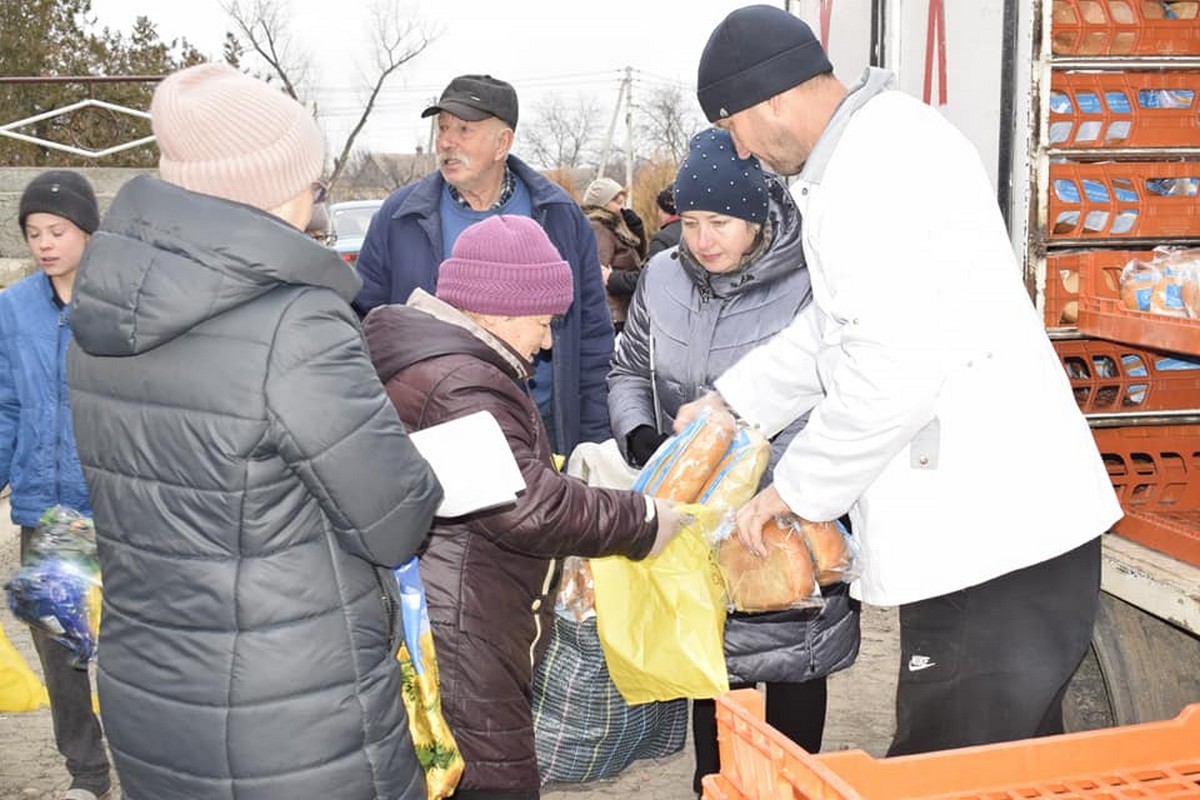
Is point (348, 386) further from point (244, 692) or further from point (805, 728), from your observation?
point (805, 728)

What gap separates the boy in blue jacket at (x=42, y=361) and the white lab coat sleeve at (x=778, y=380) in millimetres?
1961

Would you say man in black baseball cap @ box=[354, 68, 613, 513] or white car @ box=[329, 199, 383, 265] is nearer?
man in black baseball cap @ box=[354, 68, 613, 513]

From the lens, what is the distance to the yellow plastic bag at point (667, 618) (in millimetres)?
2791

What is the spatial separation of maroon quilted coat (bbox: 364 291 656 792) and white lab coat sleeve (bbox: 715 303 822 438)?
0.54 metres

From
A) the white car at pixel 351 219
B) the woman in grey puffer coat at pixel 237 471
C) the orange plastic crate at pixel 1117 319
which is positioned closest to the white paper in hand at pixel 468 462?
the woman in grey puffer coat at pixel 237 471

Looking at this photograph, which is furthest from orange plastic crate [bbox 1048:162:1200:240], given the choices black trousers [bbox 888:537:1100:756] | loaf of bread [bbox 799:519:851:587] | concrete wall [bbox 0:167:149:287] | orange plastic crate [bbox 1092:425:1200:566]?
concrete wall [bbox 0:167:149:287]

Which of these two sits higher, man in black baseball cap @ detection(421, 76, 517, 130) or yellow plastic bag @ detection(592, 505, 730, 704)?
man in black baseball cap @ detection(421, 76, 517, 130)

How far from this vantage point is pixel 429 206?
14.1 feet

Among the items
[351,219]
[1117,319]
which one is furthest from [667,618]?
[351,219]

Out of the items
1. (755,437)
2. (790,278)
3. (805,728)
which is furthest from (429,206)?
(805,728)

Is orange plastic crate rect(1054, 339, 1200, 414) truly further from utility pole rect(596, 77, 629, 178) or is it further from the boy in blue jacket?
utility pole rect(596, 77, 629, 178)

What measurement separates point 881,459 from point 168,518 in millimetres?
1197

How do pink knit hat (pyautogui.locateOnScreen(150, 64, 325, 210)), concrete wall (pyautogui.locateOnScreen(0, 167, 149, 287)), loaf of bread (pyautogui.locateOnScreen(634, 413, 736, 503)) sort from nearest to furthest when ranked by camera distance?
pink knit hat (pyautogui.locateOnScreen(150, 64, 325, 210))
loaf of bread (pyautogui.locateOnScreen(634, 413, 736, 503))
concrete wall (pyautogui.locateOnScreen(0, 167, 149, 287))

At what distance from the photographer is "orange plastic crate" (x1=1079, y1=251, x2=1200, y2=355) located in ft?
10.5
